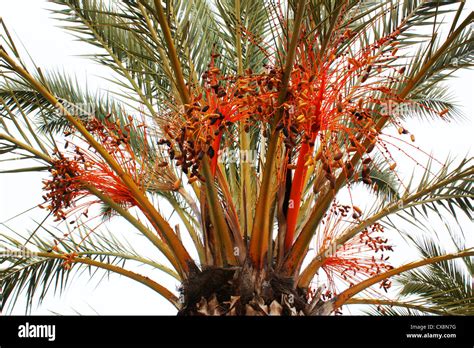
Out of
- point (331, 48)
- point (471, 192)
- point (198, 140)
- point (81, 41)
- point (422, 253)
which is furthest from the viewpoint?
point (422, 253)

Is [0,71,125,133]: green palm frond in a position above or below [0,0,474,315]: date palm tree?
above

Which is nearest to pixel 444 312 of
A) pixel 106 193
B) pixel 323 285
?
pixel 323 285

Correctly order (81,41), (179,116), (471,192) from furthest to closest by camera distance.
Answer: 1. (81,41)
2. (471,192)
3. (179,116)

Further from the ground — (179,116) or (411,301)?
(179,116)

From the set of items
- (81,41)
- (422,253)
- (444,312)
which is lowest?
(444,312)

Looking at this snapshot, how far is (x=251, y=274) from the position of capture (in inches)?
159

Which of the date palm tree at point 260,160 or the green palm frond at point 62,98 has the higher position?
the green palm frond at point 62,98

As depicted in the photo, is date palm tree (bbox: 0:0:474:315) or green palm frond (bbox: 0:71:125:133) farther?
green palm frond (bbox: 0:71:125:133)

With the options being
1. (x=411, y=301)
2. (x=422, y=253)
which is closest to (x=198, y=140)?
(x=411, y=301)

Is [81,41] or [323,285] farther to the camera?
[81,41]

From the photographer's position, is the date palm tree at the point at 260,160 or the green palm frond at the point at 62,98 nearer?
the date palm tree at the point at 260,160

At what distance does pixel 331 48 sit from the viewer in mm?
3936

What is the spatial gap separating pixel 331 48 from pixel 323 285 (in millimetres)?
1684
